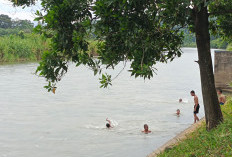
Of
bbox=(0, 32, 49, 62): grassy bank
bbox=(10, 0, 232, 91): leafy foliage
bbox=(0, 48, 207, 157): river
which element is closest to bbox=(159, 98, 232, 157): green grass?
bbox=(10, 0, 232, 91): leafy foliage

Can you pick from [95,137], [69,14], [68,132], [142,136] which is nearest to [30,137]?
[68,132]

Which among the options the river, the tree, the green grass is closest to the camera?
the tree

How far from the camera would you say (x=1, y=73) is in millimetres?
40281

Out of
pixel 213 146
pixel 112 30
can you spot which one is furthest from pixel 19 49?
pixel 213 146

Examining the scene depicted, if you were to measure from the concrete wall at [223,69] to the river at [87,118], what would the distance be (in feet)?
8.91

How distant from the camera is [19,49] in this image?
5031cm

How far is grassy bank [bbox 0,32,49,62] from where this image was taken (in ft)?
158

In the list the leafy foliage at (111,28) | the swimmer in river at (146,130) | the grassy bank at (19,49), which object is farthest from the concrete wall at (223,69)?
the grassy bank at (19,49)

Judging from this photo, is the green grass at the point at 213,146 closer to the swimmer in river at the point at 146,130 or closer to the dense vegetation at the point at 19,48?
the swimmer in river at the point at 146,130

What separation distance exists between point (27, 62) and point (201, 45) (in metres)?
46.5

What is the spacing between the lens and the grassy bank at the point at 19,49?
48253 mm

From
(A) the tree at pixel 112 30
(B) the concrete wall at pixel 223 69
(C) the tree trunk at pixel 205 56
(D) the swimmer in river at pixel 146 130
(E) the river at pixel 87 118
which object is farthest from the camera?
(B) the concrete wall at pixel 223 69

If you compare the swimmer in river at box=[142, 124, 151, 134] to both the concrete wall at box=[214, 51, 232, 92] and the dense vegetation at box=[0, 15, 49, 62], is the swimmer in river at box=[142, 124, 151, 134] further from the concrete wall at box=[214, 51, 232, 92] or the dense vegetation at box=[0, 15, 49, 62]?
the dense vegetation at box=[0, 15, 49, 62]

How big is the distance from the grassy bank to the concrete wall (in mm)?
29999
